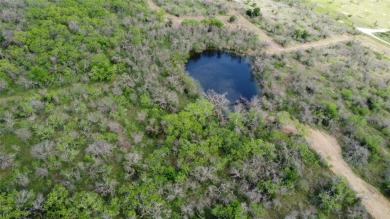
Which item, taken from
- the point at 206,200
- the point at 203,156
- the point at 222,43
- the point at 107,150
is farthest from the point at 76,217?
the point at 222,43

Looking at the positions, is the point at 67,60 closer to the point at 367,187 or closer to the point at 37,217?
the point at 37,217

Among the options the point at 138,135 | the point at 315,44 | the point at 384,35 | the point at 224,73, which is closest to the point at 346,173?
the point at 224,73

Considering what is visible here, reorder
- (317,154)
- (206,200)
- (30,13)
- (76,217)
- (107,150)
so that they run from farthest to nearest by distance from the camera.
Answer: (30,13)
(317,154)
(107,150)
(206,200)
(76,217)

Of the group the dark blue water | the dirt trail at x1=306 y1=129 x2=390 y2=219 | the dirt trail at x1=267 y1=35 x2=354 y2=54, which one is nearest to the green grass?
the dirt trail at x1=267 y1=35 x2=354 y2=54

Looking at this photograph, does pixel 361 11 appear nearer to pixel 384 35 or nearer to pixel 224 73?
pixel 384 35

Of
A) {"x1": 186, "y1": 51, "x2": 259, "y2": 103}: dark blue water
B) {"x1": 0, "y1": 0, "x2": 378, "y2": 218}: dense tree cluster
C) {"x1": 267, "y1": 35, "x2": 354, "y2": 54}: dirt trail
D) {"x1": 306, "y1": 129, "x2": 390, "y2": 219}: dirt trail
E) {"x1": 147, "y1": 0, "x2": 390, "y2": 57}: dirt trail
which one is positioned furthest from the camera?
{"x1": 147, "y1": 0, "x2": 390, "y2": 57}: dirt trail

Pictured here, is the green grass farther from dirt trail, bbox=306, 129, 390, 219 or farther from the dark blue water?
dirt trail, bbox=306, 129, 390, 219

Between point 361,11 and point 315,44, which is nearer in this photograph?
point 315,44
